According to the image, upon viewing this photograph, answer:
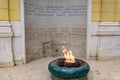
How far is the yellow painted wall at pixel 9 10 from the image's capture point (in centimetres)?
550

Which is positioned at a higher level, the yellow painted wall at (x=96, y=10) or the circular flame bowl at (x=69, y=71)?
the yellow painted wall at (x=96, y=10)

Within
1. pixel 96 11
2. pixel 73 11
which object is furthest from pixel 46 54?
pixel 96 11

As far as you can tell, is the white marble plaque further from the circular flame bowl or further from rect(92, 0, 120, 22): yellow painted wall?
the circular flame bowl

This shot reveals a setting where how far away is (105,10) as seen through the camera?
607 cm

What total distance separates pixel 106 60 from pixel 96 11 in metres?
1.45

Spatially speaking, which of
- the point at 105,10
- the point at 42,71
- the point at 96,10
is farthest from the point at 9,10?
the point at 105,10

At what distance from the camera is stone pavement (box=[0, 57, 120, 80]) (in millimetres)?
4969

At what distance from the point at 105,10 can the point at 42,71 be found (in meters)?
2.49

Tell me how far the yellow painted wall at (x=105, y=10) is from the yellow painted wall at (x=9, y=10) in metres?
2.11

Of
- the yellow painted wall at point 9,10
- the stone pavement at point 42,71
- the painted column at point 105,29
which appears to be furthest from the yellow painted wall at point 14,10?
the painted column at point 105,29

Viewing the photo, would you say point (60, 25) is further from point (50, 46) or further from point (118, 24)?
point (118, 24)

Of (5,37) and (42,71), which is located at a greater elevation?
(5,37)

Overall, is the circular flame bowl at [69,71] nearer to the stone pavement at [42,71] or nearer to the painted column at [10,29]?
the stone pavement at [42,71]

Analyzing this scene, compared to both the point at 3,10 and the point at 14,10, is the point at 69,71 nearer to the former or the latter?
the point at 14,10
